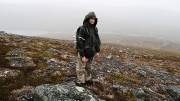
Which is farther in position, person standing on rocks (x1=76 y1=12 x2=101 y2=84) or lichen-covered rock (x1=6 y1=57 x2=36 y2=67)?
lichen-covered rock (x1=6 y1=57 x2=36 y2=67)

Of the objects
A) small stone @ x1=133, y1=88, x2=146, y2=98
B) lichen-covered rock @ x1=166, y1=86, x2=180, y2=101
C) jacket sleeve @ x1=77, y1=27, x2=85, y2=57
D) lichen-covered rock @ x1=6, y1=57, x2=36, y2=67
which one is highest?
jacket sleeve @ x1=77, y1=27, x2=85, y2=57

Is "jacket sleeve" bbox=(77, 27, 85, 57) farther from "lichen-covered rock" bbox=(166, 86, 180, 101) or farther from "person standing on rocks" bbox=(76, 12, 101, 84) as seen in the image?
"lichen-covered rock" bbox=(166, 86, 180, 101)

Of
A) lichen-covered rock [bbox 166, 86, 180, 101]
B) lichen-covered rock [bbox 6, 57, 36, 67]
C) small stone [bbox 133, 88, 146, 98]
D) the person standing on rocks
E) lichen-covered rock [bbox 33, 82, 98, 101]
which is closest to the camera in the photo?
lichen-covered rock [bbox 33, 82, 98, 101]

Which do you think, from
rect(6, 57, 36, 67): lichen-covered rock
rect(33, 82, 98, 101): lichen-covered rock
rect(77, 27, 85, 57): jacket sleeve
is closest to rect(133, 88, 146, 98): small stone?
rect(33, 82, 98, 101): lichen-covered rock

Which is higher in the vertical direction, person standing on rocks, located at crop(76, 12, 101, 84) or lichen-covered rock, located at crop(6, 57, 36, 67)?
person standing on rocks, located at crop(76, 12, 101, 84)

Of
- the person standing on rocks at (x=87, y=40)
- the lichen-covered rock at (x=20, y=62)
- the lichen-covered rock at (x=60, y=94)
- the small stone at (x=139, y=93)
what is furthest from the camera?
the lichen-covered rock at (x=20, y=62)

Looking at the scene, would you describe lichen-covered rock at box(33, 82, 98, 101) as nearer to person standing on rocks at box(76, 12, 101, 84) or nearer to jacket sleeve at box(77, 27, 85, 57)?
person standing on rocks at box(76, 12, 101, 84)

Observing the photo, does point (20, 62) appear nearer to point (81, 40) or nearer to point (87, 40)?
point (81, 40)

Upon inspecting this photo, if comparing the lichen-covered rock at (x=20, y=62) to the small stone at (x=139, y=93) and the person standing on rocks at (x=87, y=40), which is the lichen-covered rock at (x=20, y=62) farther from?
the small stone at (x=139, y=93)

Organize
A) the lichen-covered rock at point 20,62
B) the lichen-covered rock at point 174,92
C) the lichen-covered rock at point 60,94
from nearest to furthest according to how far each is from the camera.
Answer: the lichen-covered rock at point 60,94 < the lichen-covered rock at point 174,92 < the lichen-covered rock at point 20,62

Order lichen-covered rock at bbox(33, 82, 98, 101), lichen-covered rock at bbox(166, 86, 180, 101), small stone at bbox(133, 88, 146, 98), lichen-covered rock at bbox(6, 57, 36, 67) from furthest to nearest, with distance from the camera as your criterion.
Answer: lichen-covered rock at bbox(6, 57, 36, 67)
lichen-covered rock at bbox(166, 86, 180, 101)
small stone at bbox(133, 88, 146, 98)
lichen-covered rock at bbox(33, 82, 98, 101)

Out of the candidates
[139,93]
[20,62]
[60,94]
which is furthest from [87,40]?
[20,62]

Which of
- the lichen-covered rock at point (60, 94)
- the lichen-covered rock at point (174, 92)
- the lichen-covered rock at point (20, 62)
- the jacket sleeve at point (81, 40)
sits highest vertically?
the jacket sleeve at point (81, 40)

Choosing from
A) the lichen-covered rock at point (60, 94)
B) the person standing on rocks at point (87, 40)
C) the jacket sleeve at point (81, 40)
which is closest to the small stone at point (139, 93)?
the person standing on rocks at point (87, 40)
